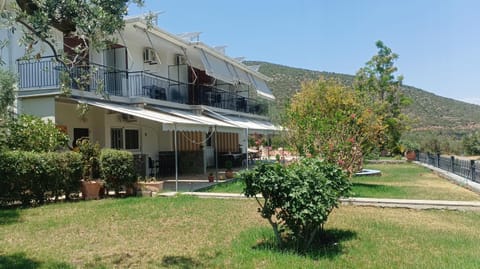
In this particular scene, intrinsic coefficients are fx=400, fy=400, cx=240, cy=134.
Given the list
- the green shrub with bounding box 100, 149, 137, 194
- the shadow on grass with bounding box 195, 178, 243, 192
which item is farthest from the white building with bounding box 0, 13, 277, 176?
the shadow on grass with bounding box 195, 178, 243, 192

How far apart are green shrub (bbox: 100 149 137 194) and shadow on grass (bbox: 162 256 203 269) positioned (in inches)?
328

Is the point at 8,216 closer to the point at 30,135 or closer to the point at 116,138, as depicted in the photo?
the point at 30,135

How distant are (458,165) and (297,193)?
19.2 m

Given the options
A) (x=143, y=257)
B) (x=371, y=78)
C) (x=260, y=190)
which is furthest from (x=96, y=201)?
(x=371, y=78)

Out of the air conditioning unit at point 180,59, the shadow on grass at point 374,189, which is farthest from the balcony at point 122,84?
the shadow on grass at point 374,189

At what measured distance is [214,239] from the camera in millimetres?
8820

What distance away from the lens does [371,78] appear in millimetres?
37969

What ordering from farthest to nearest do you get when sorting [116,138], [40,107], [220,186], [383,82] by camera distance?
1. [383,82]
2. [116,138]
3. [220,186]
4. [40,107]

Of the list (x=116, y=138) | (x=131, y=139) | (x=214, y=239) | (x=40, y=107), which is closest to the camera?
(x=214, y=239)

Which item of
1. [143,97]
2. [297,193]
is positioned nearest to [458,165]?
[143,97]

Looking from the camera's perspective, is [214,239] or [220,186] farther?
[220,186]

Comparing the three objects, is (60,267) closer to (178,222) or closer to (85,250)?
(85,250)

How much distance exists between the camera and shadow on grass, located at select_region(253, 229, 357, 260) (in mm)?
7491

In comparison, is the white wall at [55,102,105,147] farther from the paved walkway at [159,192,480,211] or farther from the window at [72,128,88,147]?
the paved walkway at [159,192,480,211]
